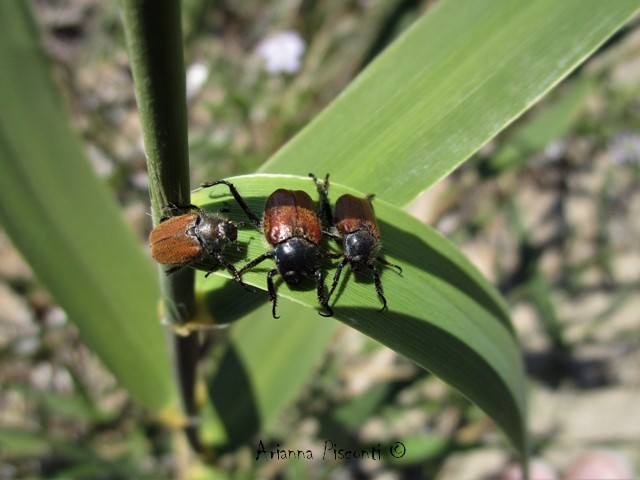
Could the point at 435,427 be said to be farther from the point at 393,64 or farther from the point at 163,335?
the point at 393,64

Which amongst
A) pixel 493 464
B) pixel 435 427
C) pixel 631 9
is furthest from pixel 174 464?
pixel 631 9

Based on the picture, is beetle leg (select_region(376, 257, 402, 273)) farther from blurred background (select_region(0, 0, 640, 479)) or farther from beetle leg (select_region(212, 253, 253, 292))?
blurred background (select_region(0, 0, 640, 479))

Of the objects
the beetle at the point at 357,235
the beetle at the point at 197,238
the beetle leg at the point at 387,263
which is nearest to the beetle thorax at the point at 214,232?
the beetle at the point at 197,238

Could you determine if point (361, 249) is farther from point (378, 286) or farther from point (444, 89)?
point (444, 89)

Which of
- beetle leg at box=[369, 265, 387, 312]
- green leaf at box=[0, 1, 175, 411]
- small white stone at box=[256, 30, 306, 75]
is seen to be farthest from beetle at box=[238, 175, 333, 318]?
small white stone at box=[256, 30, 306, 75]

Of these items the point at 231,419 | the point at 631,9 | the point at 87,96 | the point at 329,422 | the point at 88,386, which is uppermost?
the point at 87,96

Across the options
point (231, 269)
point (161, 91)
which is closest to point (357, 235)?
point (231, 269)

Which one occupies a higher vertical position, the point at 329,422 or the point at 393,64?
the point at 393,64
